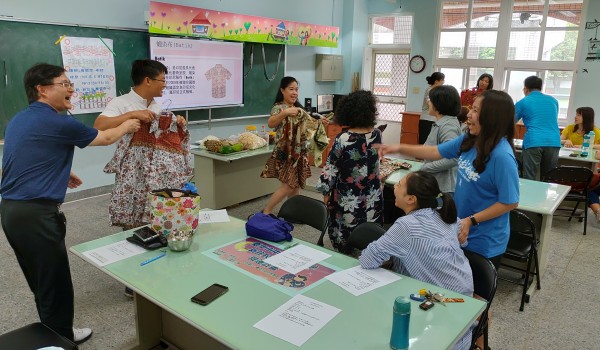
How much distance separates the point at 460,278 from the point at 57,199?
6.21 ft

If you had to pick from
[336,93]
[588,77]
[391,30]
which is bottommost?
[336,93]

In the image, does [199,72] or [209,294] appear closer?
[209,294]

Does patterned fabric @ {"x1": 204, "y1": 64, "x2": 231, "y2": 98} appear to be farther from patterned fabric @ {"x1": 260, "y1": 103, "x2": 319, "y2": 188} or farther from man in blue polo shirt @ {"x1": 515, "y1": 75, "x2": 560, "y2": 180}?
man in blue polo shirt @ {"x1": 515, "y1": 75, "x2": 560, "y2": 180}

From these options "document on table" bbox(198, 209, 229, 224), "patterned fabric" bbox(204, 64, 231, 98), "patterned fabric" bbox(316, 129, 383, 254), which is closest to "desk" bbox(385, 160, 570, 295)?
"patterned fabric" bbox(316, 129, 383, 254)

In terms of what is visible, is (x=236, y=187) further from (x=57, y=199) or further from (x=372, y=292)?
(x=372, y=292)

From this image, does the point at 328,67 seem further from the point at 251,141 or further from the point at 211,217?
the point at 211,217

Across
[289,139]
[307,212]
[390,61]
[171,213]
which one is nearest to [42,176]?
[171,213]

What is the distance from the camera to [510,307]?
3.05 meters

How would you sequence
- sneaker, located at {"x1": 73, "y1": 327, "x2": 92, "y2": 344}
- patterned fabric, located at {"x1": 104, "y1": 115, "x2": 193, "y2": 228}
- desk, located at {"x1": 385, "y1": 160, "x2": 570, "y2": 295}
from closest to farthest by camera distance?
sneaker, located at {"x1": 73, "y1": 327, "x2": 92, "y2": 344} → patterned fabric, located at {"x1": 104, "y1": 115, "x2": 193, "y2": 228} → desk, located at {"x1": 385, "y1": 160, "x2": 570, "y2": 295}

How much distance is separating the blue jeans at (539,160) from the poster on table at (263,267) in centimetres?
378

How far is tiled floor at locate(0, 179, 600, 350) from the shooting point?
264 cm

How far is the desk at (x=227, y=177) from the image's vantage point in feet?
15.2

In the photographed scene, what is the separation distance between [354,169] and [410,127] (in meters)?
5.72

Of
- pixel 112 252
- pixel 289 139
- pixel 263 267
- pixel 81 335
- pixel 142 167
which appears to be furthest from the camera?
pixel 289 139
